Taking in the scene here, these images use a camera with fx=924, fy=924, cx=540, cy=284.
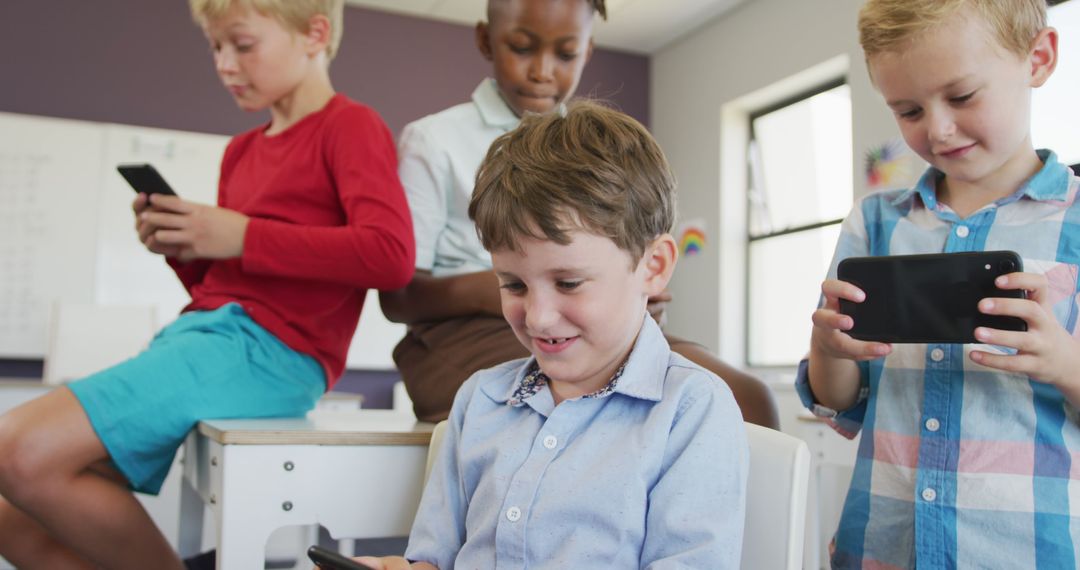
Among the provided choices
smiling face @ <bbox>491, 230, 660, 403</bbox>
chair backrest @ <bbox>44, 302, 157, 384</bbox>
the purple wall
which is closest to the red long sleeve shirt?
smiling face @ <bbox>491, 230, 660, 403</bbox>

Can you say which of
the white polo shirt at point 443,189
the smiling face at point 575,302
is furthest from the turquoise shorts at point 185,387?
the smiling face at point 575,302

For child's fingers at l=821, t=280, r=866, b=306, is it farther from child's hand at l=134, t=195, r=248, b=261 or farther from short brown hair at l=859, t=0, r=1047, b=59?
child's hand at l=134, t=195, r=248, b=261

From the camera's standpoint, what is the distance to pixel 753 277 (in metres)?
5.26

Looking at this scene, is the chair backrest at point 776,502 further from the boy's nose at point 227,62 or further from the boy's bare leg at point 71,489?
the boy's nose at point 227,62

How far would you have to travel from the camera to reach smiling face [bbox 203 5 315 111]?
1580 millimetres

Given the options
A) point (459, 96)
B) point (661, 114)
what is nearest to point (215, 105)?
point (459, 96)

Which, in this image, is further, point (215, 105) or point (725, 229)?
point (725, 229)

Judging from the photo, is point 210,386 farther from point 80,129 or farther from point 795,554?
point 80,129

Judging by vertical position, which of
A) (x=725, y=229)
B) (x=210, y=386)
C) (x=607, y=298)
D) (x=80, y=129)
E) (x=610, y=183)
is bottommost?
(x=210, y=386)

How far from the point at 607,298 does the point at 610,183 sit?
0.41 feet

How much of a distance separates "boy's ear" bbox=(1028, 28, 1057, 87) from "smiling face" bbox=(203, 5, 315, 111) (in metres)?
1.17

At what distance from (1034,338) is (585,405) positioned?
1.53 feet

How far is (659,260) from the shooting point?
108 cm

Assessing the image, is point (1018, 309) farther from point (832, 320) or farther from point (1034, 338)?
point (832, 320)
